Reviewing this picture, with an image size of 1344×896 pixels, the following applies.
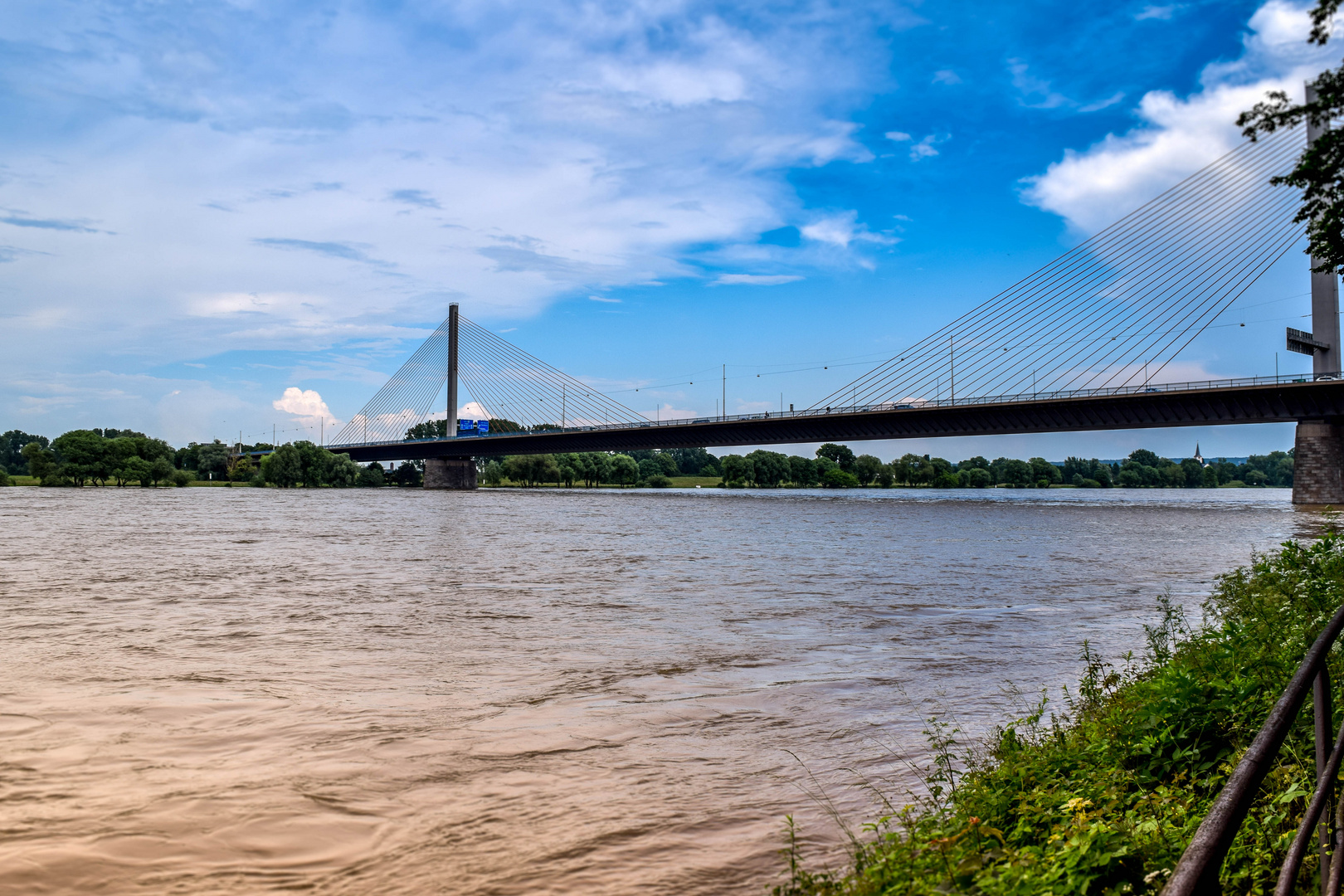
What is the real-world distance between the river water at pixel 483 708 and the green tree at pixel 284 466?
352 feet

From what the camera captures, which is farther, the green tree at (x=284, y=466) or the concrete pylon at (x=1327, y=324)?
the green tree at (x=284, y=466)

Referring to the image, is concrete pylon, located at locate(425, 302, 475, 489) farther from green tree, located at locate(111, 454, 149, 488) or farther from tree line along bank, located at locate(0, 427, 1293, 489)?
green tree, located at locate(111, 454, 149, 488)

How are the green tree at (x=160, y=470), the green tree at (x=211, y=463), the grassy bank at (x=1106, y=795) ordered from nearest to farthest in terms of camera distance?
the grassy bank at (x=1106, y=795) < the green tree at (x=160, y=470) < the green tree at (x=211, y=463)

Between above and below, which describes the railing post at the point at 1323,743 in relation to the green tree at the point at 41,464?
below

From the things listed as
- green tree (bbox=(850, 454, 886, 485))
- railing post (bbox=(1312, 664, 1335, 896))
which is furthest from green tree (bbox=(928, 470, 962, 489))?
railing post (bbox=(1312, 664, 1335, 896))

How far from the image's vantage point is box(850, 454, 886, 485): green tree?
166875 mm

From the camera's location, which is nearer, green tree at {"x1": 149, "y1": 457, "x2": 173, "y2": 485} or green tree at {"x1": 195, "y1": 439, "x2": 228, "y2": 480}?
green tree at {"x1": 149, "y1": 457, "x2": 173, "y2": 485}

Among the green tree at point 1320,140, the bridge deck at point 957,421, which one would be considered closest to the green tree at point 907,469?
the bridge deck at point 957,421

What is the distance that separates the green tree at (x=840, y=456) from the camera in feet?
562

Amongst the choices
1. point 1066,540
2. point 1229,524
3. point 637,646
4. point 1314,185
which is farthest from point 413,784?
point 1229,524

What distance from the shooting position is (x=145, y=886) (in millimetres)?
5648

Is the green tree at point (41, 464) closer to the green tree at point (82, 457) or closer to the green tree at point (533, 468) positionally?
the green tree at point (82, 457)

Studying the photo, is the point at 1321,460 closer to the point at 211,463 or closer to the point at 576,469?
the point at 576,469

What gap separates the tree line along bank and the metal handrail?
12334 cm
